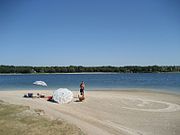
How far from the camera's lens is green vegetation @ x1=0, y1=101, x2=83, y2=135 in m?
11.3

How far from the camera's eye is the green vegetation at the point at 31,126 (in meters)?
11.3

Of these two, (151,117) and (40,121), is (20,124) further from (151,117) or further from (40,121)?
(151,117)

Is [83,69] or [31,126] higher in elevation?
[83,69]

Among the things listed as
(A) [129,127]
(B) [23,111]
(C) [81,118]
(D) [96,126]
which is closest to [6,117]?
(B) [23,111]

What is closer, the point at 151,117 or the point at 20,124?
the point at 20,124

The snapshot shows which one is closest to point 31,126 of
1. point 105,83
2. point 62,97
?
point 62,97

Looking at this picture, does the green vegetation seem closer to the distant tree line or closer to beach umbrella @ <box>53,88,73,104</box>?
beach umbrella @ <box>53,88,73,104</box>

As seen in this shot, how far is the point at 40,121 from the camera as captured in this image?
13305 millimetres

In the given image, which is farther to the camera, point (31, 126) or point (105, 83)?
point (105, 83)

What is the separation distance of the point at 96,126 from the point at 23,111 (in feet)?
18.5

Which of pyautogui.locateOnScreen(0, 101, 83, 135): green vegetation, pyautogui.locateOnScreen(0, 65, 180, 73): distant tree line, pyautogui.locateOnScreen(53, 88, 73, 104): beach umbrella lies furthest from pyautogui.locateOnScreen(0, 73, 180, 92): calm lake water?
pyautogui.locateOnScreen(0, 65, 180, 73): distant tree line

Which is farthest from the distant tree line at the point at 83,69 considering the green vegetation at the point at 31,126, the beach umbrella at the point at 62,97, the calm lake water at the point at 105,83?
the green vegetation at the point at 31,126

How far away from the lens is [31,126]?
483 inches

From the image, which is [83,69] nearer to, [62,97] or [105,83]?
[105,83]
